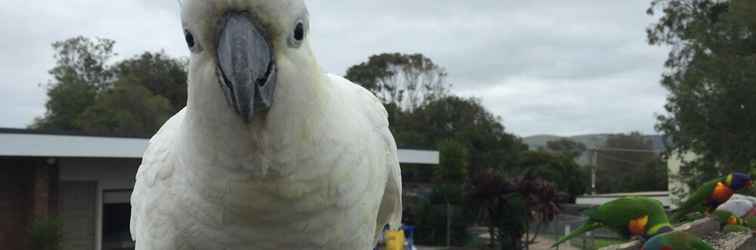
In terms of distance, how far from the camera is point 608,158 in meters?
46.3

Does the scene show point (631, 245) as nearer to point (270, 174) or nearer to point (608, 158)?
point (270, 174)

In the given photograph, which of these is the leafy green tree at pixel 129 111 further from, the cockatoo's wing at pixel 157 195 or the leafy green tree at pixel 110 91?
the cockatoo's wing at pixel 157 195

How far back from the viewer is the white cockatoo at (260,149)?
4.01ft

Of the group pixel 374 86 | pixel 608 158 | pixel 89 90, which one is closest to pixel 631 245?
pixel 374 86

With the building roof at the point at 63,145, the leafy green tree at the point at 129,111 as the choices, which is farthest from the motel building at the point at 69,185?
the leafy green tree at the point at 129,111

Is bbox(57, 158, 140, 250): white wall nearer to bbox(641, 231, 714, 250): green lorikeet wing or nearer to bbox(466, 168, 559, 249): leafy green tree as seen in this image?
bbox(466, 168, 559, 249): leafy green tree

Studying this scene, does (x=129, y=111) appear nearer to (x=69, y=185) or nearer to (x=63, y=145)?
(x=69, y=185)

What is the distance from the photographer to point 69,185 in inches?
381

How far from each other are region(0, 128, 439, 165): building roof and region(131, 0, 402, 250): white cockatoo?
712 cm

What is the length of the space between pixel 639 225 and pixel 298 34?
12.9 ft

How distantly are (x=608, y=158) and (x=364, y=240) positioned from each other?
4802cm

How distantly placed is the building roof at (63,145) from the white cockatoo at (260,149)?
712cm

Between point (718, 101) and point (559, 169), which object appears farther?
point (559, 169)

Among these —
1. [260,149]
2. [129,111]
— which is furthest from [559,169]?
[260,149]
